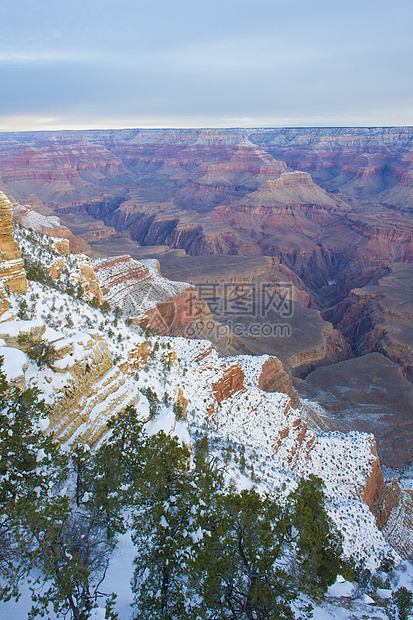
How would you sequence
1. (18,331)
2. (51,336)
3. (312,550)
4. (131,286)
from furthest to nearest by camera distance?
1. (131,286)
2. (51,336)
3. (18,331)
4. (312,550)

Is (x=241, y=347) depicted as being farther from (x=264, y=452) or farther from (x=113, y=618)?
(x=113, y=618)

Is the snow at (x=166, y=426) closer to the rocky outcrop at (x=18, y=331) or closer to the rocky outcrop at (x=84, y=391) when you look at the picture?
the rocky outcrop at (x=84, y=391)

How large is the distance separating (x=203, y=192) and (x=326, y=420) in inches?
6916

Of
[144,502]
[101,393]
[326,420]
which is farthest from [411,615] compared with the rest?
[326,420]

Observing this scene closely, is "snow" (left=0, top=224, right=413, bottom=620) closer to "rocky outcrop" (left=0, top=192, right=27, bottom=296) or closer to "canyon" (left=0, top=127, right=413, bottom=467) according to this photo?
"rocky outcrop" (left=0, top=192, right=27, bottom=296)

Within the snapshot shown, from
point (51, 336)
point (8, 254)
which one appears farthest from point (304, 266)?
point (51, 336)

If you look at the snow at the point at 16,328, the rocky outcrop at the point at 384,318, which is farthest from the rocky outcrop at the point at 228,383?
the rocky outcrop at the point at 384,318

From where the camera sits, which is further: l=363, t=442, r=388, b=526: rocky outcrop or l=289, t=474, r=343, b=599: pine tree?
l=363, t=442, r=388, b=526: rocky outcrop

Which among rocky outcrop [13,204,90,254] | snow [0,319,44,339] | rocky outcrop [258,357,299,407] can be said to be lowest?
rocky outcrop [258,357,299,407]

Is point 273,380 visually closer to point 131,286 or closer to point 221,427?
point 221,427

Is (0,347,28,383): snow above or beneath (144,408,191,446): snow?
above

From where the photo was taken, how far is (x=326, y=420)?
40344mm
